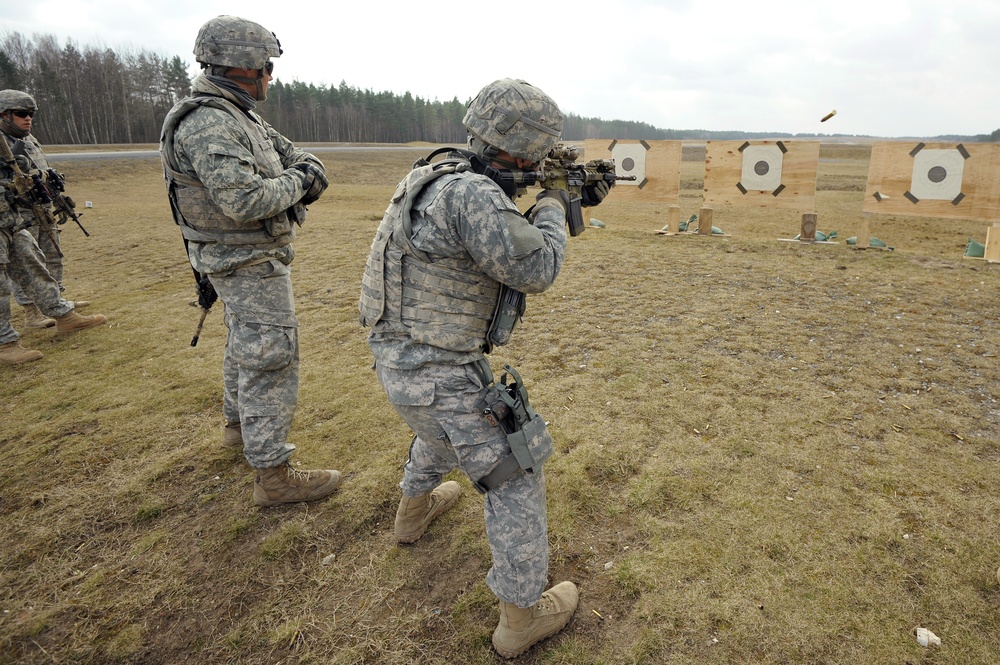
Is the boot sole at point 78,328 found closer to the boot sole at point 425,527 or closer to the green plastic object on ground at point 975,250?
the boot sole at point 425,527

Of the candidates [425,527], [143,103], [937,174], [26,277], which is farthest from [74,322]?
[143,103]

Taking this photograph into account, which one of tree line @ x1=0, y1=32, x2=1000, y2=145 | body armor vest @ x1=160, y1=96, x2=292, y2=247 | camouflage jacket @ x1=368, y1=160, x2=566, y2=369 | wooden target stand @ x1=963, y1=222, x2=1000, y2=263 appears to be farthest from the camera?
tree line @ x1=0, y1=32, x2=1000, y2=145

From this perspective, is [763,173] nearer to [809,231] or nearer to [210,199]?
[809,231]

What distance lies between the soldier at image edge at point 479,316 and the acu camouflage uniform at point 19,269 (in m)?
5.42

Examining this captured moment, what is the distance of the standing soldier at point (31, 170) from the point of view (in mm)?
5719

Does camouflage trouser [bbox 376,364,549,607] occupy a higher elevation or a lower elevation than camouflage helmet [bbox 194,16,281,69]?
lower

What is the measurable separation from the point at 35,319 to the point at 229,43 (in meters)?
5.55

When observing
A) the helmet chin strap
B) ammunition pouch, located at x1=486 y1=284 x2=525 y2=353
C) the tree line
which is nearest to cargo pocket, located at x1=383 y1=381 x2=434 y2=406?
ammunition pouch, located at x1=486 y1=284 x2=525 y2=353

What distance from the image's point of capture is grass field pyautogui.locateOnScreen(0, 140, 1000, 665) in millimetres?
2381

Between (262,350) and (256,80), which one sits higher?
(256,80)

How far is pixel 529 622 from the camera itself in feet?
7.47

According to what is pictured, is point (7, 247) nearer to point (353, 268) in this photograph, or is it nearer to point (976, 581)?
point (353, 268)

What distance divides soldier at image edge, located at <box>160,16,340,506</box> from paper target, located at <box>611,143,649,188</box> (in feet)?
34.3

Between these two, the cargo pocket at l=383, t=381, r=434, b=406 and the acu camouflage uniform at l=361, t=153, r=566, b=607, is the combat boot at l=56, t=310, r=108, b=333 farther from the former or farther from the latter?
the cargo pocket at l=383, t=381, r=434, b=406
